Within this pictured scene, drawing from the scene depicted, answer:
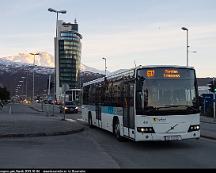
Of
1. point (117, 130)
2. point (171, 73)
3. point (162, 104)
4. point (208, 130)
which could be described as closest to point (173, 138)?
point (162, 104)

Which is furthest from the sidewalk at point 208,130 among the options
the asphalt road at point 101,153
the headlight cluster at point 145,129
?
the headlight cluster at point 145,129

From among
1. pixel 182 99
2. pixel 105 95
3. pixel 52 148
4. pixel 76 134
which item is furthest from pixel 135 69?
pixel 76 134

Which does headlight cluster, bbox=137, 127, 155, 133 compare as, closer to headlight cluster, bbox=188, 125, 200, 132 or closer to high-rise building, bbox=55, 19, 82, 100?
headlight cluster, bbox=188, 125, 200, 132

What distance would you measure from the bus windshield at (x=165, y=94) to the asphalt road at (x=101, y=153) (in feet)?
4.54

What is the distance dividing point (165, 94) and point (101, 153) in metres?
3.06

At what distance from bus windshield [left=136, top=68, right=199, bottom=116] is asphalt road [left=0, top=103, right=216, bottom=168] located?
1385 mm

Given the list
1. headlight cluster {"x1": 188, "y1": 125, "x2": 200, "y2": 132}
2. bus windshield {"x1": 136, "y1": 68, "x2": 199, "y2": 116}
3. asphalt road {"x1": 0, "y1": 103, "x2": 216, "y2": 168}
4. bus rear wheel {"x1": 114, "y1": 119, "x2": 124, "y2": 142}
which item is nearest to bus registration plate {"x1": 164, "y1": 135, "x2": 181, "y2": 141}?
asphalt road {"x1": 0, "y1": 103, "x2": 216, "y2": 168}

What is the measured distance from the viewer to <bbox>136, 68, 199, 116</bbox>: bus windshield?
1658cm

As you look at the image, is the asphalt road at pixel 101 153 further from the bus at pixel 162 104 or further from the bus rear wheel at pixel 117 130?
the bus at pixel 162 104

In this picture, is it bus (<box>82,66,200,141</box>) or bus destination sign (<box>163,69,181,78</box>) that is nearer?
bus (<box>82,66,200,141</box>)

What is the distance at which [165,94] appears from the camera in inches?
656

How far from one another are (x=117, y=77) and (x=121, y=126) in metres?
2.42

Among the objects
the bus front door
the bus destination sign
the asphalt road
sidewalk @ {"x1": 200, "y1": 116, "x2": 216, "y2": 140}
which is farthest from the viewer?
sidewalk @ {"x1": 200, "y1": 116, "x2": 216, "y2": 140}

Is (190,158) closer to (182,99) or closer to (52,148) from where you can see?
(182,99)
